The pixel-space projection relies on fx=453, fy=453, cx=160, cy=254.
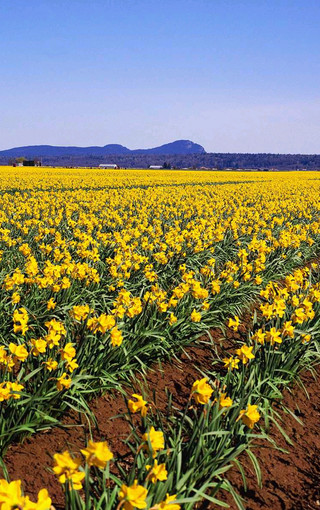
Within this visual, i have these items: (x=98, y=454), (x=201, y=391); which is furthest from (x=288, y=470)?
(x=98, y=454)

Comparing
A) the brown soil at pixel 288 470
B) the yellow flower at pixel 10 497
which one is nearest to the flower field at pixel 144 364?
the yellow flower at pixel 10 497

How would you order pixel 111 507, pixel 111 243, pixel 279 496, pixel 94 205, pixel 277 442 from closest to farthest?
pixel 111 507 → pixel 279 496 → pixel 277 442 → pixel 111 243 → pixel 94 205

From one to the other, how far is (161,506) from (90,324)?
6.82ft

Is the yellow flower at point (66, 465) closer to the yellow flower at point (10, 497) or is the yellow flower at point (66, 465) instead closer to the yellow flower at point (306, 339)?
the yellow flower at point (10, 497)

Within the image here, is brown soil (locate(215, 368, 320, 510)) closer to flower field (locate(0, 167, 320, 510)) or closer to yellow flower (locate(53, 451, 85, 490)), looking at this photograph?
flower field (locate(0, 167, 320, 510))

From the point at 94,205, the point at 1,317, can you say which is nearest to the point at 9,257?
the point at 1,317

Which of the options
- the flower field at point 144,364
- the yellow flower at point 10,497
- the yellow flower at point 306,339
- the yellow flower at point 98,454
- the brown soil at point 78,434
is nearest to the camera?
the yellow flower at point 10,497

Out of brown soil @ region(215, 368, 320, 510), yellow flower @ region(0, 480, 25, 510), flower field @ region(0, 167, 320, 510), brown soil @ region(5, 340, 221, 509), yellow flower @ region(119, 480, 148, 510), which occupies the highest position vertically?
yellow flower @ region(0, 480, 25, 510)

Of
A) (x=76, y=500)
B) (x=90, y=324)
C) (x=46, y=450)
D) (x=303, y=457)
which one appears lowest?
(x=303, y=457)

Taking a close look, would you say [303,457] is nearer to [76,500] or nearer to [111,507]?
[111,507]

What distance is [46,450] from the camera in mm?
3656

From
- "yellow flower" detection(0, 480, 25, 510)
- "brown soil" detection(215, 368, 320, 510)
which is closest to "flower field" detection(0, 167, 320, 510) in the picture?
"yellow flower" detection(0, 480, 25, 510)

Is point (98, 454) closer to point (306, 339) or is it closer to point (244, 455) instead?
point (244, 455)

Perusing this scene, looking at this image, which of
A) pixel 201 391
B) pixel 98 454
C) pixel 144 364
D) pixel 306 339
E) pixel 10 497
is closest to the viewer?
pixel 10 497
